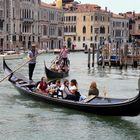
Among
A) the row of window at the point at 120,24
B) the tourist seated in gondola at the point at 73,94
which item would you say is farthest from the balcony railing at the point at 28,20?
the tourist seated in gondola at the point at 73,94

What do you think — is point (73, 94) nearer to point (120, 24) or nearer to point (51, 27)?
point (51, 27)

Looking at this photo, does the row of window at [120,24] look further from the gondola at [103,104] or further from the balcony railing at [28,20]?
the gondola at [103,104]

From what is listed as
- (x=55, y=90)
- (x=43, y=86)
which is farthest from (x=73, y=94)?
(x=43, y=86)

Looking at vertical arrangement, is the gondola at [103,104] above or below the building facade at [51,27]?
below

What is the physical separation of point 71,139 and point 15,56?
807 inches

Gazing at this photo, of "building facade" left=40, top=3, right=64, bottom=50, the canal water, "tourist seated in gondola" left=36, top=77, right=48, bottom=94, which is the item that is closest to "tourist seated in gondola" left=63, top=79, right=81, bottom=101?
the canal water

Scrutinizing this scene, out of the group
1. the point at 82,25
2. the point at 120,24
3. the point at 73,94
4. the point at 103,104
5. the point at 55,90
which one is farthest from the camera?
the point at 120,24

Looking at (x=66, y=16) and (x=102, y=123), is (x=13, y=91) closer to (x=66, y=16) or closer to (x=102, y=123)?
(x=102, y=123)

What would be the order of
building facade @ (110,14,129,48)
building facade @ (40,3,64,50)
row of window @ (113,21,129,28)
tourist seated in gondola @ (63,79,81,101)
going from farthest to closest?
row of window @ (113,21,129,28)
building facade @ (110,14,129,48)
building facade @ (40,3,64,50)
tourist seated in gondola @ (63,79,81,101)

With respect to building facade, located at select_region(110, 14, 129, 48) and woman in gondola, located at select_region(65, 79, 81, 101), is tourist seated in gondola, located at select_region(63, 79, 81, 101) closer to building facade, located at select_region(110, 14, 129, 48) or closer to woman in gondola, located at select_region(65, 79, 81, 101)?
woman in gondola, located at select_region(65, 79, 81, 101)

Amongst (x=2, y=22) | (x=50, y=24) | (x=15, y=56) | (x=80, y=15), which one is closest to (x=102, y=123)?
(x=15, y=56)

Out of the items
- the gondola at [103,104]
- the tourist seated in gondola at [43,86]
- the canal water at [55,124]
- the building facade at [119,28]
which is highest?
the building facade at [119,28]

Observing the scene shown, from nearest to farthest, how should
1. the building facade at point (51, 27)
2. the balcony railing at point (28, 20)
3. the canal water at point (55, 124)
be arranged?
the canal water at point (55, 124)
the balcony railing at point (28, 20)
the building facade at point (51, 27)

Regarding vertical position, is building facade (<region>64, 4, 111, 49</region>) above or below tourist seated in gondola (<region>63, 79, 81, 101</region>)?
above
